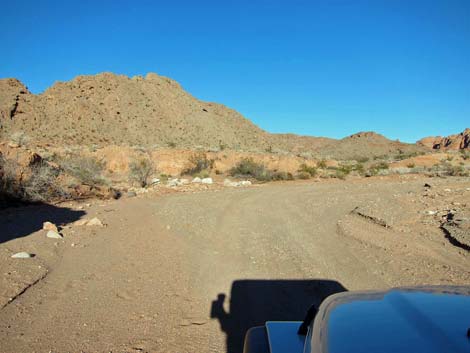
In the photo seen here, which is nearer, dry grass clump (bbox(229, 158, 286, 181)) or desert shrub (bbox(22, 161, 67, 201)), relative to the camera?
desert shrub (bbox(22, 161, 67, 201))

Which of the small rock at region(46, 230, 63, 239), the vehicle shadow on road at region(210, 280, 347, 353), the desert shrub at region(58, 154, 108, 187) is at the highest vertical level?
the desert shrub at region(58, 154, 108, 187)

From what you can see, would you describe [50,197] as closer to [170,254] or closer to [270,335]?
[170,254]

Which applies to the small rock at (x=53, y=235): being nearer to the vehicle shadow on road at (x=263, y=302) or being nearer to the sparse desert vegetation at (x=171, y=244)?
the sparse desert vegetation at (x=171, y=244)

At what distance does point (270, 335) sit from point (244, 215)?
8.61 metres

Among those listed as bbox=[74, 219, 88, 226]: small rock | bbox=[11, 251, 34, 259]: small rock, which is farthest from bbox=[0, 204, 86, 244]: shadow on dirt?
bbox=[11, 251, 34, 259]: small rock

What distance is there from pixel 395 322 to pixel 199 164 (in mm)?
27484

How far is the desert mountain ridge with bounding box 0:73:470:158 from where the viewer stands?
47.4 meters

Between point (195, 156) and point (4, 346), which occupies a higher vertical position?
point (195, 156)

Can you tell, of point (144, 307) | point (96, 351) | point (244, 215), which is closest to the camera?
point (96, 351)

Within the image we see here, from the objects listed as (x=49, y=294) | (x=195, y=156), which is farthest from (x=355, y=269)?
(x=195, y=156)

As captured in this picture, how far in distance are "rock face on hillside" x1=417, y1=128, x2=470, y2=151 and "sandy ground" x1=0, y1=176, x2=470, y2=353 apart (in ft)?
292

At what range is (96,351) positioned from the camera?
3729 mm

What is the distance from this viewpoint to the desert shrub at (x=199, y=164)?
27.8m

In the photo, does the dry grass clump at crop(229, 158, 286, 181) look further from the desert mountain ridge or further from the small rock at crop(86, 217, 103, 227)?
the small rock at crop(86, 217, 103, 227)
